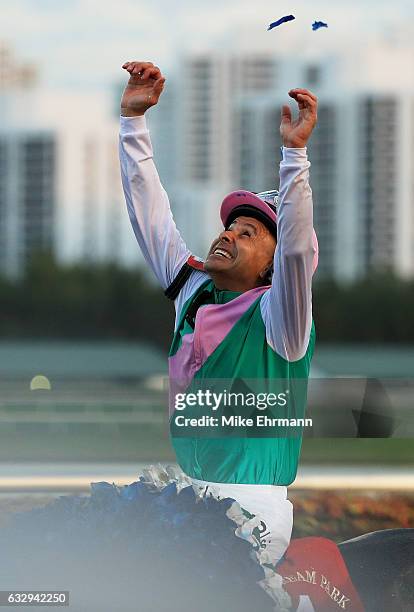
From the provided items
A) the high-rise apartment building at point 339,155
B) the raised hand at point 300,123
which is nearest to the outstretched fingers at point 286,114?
the raised hand at point 300,123

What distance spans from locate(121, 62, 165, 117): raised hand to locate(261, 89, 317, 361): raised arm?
0.93 feet

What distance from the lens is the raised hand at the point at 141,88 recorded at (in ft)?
7.00

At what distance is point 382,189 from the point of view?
58.0 m

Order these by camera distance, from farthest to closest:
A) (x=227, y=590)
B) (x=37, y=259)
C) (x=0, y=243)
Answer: (x=0, y=243)
(x=37, y=259)
(x=227, y=590)

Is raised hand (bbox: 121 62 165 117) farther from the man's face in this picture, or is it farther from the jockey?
the man's face

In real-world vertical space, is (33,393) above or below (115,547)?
above

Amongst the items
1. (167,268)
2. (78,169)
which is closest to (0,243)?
(78,169)

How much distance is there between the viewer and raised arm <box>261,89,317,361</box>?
1.95 meters

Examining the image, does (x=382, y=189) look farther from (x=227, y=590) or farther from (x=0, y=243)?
(x=227, y=590)

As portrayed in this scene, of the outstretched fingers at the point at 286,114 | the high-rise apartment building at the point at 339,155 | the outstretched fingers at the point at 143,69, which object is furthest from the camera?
the high-rise apartment building at the point at 339,155

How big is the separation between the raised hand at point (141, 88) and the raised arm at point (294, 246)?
0.28m

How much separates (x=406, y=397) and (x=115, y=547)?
61cm

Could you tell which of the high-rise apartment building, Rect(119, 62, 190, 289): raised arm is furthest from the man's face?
the high-rise apartment building

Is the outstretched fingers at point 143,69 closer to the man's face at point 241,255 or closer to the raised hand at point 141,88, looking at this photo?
the raised hand at point 141,88
